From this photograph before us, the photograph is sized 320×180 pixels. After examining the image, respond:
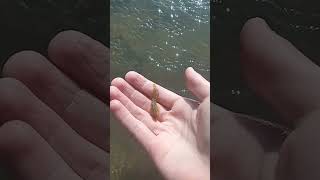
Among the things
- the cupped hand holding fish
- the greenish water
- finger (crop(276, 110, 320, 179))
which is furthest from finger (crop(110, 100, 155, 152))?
finger (crop(276, 110, 320, 179))

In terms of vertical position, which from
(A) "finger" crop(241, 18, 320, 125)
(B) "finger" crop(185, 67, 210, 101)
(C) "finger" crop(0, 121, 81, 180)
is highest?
(A) "finger" crop(241, 18, 320, 125)

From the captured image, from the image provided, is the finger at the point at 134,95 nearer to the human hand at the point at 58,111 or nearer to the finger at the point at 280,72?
the human hand at the point at 58,111

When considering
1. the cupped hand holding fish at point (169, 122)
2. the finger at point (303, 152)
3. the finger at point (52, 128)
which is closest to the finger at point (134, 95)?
the cupped hand holding fish at point (169, 122)

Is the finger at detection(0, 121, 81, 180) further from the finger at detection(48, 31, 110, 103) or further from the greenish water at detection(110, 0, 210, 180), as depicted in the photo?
the greenish water at detection(110, 0, 210, 180)

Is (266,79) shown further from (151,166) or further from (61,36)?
(61,36)

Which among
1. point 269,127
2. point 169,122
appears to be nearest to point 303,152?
point 269,127

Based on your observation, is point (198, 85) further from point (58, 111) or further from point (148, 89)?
point (58, 111)

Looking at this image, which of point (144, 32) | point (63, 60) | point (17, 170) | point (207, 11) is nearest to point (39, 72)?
point (63, 60)
